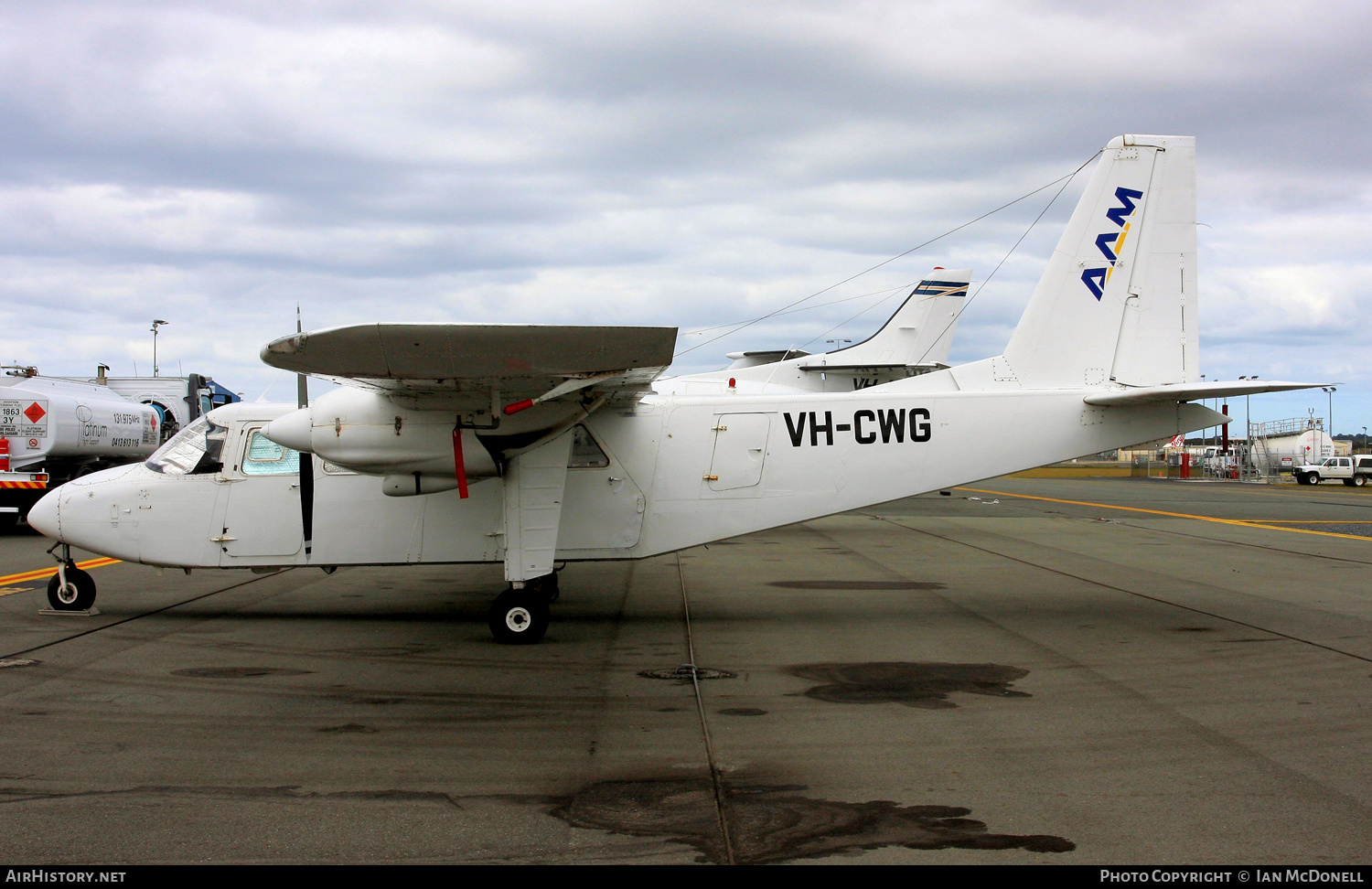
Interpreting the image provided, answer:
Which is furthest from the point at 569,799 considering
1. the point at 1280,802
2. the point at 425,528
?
the point at 425,528

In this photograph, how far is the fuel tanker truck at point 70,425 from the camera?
2025 centimetres

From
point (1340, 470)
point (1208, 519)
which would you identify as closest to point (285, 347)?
point (1208, 519)

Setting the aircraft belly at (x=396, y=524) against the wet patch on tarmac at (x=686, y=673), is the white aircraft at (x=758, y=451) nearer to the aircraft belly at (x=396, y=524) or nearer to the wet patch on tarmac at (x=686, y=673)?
the aircraft belly at (x=396, y=524)

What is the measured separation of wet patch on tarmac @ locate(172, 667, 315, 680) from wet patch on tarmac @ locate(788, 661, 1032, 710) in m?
4.31

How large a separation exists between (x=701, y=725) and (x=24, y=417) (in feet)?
67.8

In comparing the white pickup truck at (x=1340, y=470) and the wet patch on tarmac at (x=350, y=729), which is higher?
the wet patch on tarmac at (x=350, y=729)

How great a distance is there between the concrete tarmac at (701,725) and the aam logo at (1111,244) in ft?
12.3

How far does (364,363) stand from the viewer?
7.38m

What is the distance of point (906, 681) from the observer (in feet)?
25.2

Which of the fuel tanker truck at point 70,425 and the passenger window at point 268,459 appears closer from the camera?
the passenger window at point 268,459

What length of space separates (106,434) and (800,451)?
20055mm

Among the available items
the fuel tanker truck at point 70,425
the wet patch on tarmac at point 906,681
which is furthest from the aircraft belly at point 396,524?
the fuel tanker truck at point 70,425

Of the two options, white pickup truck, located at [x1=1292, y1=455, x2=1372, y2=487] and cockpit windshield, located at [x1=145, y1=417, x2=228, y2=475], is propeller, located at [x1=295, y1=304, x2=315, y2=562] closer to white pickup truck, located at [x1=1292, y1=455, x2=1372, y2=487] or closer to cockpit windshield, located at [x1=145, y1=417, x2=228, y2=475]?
cockpit windshield, located at [x1=145, y1=417, x2=228, y2=475]

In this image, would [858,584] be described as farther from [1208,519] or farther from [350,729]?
[1208,519]
